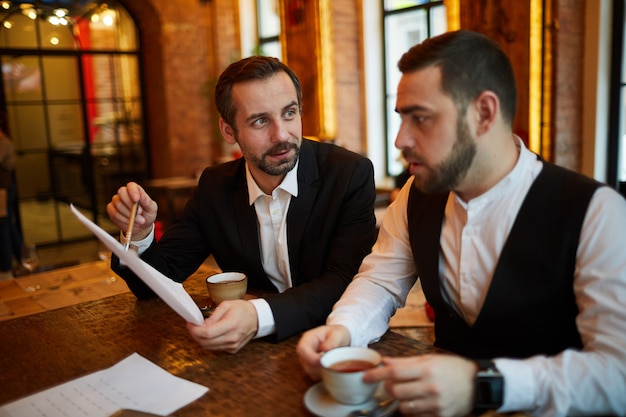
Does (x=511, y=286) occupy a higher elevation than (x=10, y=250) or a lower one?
higher

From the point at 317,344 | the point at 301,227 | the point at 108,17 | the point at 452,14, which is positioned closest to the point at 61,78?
the point at 108,17

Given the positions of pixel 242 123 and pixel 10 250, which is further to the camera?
pixel 10 250

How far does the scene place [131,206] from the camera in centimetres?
179

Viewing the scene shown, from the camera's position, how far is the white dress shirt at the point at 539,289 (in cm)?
108

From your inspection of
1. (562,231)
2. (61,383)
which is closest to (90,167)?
(61,383)

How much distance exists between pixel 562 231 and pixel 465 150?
27cm

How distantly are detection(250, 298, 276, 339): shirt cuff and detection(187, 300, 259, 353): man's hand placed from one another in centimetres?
1

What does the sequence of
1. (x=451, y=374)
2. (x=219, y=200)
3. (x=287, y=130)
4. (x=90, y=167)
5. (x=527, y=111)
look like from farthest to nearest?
(x=90, y=167) < (x=527, y=111) < (x=219, y=200) < (x=287, y=130) < (x=451, y=374)

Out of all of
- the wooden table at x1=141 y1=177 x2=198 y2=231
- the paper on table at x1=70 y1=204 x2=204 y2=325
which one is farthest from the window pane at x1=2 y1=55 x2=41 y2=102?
the paper on table at x1=70 y1=204 x2=204 y2=325

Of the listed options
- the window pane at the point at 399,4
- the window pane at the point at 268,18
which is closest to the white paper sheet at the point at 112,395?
the window pane at the point at 399,4

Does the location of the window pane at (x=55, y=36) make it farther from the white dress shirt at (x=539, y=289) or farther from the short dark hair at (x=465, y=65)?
the short dark hair at (x=465, y=65)

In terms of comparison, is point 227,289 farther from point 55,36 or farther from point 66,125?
point 55,36

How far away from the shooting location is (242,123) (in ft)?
6.49

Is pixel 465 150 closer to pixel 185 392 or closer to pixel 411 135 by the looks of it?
pixel 411 135
